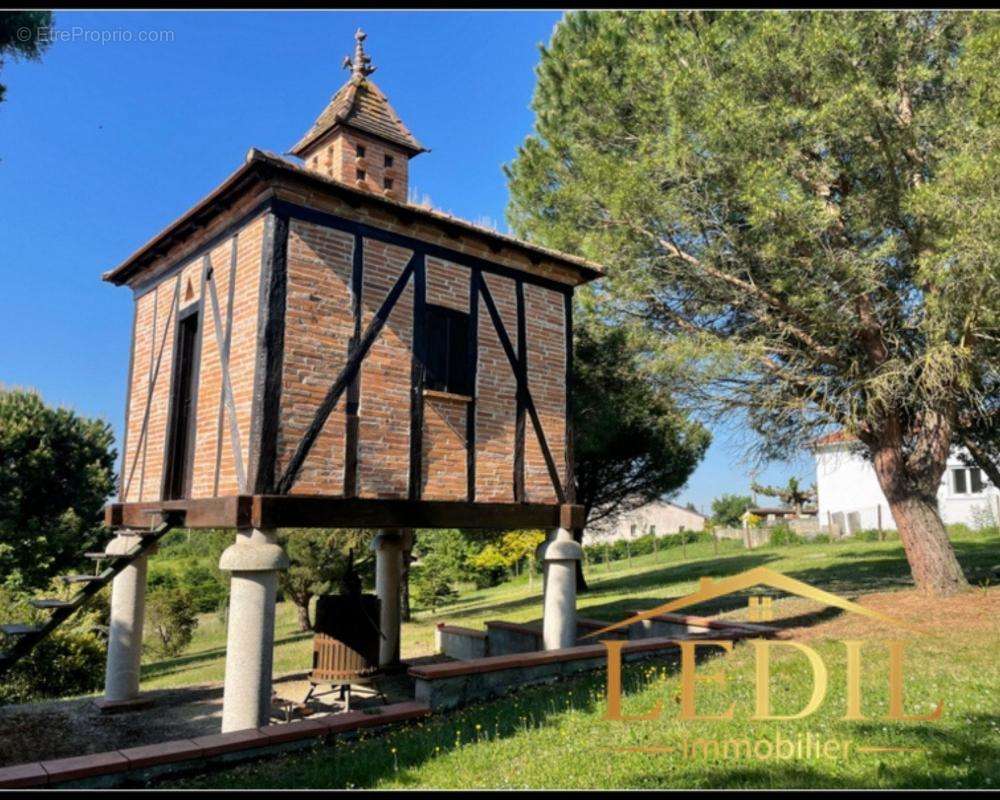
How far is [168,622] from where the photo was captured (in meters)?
21.8

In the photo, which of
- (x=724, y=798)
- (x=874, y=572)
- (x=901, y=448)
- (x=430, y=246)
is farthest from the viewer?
(x=874, y=572)

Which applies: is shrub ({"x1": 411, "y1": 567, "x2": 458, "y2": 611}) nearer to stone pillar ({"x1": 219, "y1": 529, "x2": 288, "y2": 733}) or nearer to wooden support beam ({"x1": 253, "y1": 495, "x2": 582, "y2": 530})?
wooden support beam ({"x1": 253, "y1": 495, "x2": 582, "y2": 530})

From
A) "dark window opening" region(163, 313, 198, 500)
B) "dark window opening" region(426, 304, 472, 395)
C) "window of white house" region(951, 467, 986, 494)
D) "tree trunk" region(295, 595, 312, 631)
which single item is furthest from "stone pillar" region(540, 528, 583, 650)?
"window of white house" region(951, 467, 986, 494)

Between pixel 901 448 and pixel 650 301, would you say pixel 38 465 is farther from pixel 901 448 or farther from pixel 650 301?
pixel 901 448

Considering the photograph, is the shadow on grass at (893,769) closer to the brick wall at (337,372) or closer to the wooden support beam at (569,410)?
the brick wall at (337,372)

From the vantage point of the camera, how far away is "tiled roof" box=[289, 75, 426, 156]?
10.1 m

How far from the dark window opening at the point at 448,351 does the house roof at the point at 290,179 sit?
3.65ft

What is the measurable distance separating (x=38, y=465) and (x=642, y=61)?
20690mm

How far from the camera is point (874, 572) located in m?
17.1

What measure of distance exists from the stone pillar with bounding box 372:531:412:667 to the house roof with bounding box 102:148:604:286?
16.0 ft

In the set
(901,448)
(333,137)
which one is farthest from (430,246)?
(901,448)

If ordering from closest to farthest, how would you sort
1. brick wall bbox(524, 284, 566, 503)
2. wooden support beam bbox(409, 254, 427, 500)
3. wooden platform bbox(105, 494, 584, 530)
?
1. wooden platform bbox(105, 494, 584, 530)
2. wooden support beam bbox(409, 254, 427, 500)
3. brick wall bbox(524, 284, 566, 503)

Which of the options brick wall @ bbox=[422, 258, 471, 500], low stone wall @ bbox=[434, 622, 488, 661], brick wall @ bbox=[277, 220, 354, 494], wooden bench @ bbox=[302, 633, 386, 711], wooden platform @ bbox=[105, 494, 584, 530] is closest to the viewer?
wooden platform @ bbox=[105, 494, 584, 530]

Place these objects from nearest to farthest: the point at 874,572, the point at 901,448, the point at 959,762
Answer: the point at 959,762, the point at 901,448, the point at 874,572
